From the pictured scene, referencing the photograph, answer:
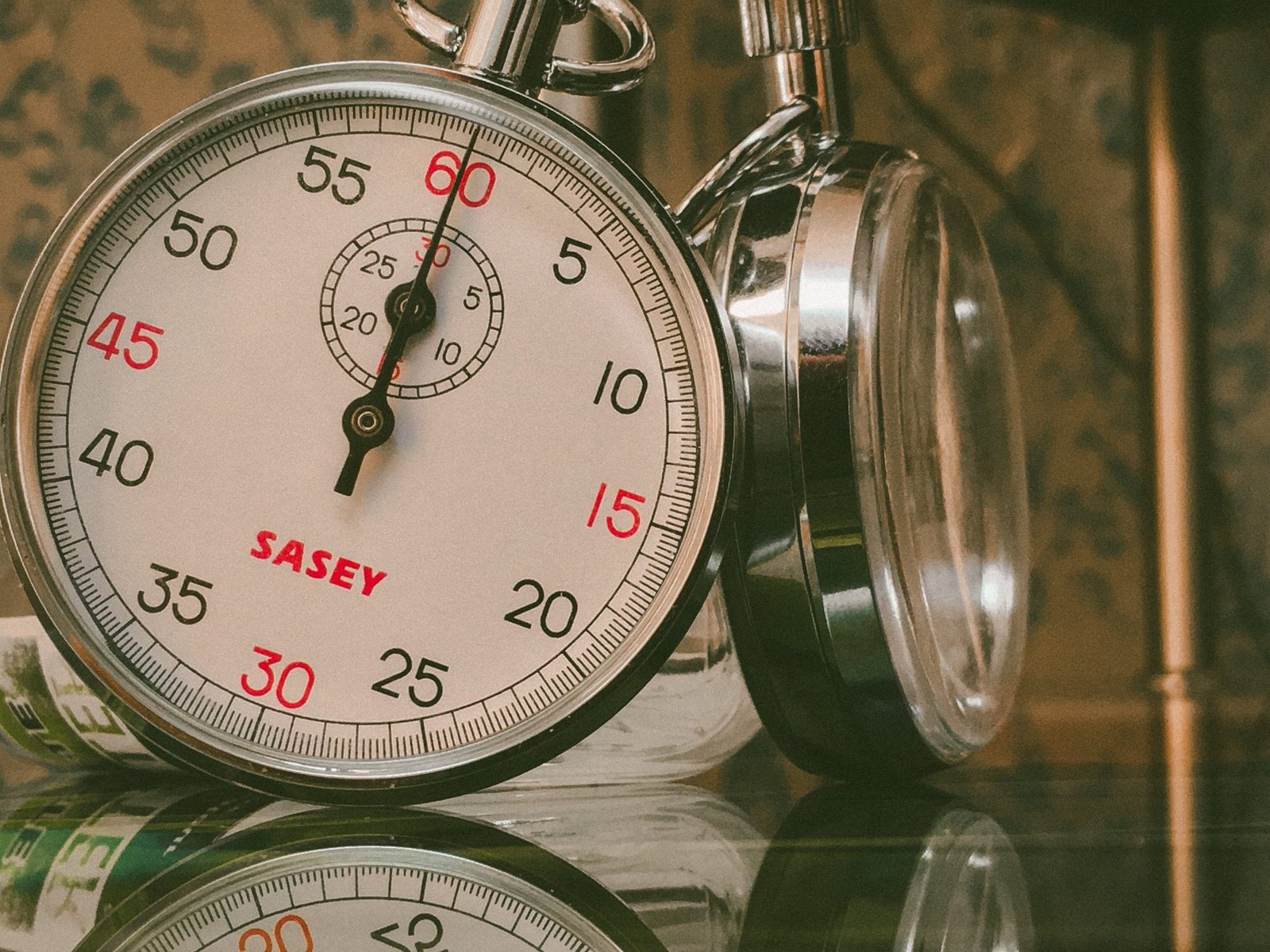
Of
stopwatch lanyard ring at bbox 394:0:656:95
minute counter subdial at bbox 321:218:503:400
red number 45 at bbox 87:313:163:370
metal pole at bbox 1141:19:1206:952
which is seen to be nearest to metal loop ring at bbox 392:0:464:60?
stopwatch lanyard ring at bbox 394:0:656:95

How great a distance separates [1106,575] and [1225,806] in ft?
1.52

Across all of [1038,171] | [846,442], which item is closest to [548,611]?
[846,442]

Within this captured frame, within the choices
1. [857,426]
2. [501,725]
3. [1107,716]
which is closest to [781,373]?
[857,426]

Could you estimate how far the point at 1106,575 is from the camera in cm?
106

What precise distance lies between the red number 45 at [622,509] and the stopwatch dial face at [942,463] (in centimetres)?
11

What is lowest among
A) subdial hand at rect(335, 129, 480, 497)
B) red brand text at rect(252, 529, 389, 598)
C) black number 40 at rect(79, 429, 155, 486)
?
red brand text at rect(252, 529, 389, 598)

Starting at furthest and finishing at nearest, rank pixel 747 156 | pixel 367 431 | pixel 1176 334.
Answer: pixel 1176 334
pixel 747 156
pixel 367 431

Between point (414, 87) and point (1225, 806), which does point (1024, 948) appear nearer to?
point (1225, 806)

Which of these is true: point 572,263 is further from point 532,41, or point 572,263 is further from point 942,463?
point 942,463

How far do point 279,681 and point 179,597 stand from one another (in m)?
0.07

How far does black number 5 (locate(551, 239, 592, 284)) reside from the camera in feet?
2.07

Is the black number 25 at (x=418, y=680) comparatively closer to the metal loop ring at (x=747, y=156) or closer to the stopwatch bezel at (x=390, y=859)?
the stopwatch bezel at (x=390, y=859)

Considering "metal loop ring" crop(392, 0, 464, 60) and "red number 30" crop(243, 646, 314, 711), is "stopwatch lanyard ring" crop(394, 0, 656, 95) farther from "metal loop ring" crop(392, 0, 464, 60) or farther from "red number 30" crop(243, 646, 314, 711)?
"red number 30" crop(243, 646, 314, 711)

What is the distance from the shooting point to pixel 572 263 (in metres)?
0.63
